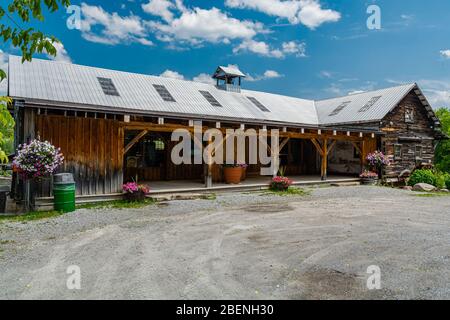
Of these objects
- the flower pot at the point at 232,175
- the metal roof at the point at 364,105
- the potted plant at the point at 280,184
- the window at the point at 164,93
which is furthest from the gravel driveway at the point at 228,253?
the metal roof at the point at 364,105

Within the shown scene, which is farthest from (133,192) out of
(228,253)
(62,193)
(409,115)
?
(409,115)

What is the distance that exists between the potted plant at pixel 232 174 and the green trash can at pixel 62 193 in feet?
20.7

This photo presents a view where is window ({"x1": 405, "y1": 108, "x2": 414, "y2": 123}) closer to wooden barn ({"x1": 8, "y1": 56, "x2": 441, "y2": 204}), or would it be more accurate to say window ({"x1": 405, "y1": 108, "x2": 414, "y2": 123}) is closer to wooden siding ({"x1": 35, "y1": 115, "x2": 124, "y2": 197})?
wooden barn ({"x1": 8, "y1": 56, "x2": 441, "y2": 204})

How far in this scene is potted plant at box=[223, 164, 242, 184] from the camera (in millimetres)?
13609

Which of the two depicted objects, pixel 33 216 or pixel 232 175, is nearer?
pixel 33 216

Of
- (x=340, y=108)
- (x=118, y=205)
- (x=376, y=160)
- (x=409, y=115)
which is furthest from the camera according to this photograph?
(x=340, y=108)

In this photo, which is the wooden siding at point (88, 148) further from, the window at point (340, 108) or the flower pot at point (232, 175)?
the window at point (340, 108)

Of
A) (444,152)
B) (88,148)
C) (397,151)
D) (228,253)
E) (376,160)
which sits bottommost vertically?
(228,253)

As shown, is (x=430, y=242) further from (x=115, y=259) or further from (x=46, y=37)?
(x=46, y=37)

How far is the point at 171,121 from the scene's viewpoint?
1119 centimetres

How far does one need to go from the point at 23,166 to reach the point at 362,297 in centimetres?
806

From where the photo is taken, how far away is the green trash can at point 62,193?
8.66 meters

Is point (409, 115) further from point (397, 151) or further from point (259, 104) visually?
point (259, 104)

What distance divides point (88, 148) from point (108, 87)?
539 cm
